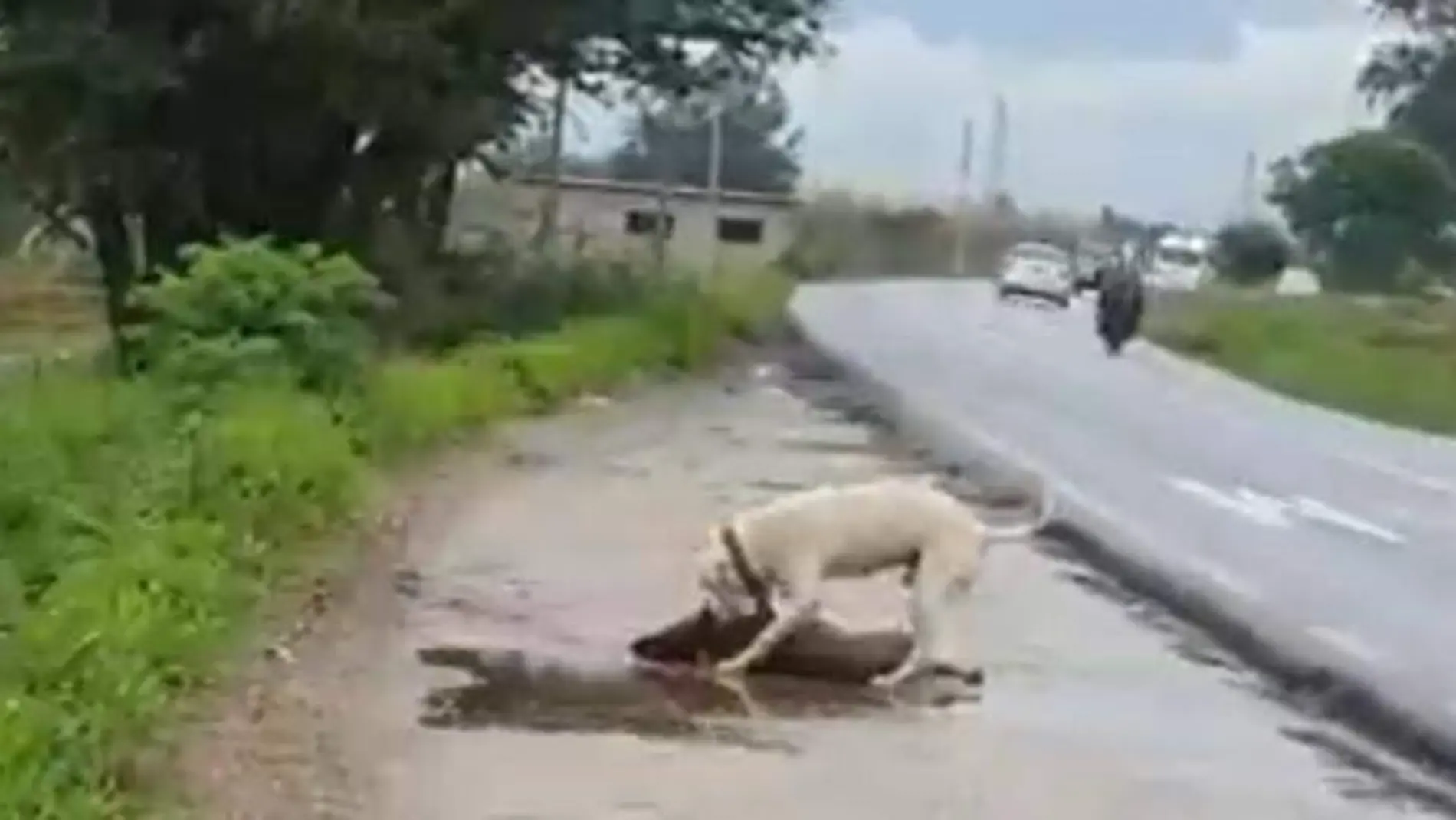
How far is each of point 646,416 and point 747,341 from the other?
17690mm

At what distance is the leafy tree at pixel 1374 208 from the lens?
82.9 meters

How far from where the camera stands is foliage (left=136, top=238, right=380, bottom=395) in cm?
2289

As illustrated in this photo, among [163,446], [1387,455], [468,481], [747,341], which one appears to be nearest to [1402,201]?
[747,341]

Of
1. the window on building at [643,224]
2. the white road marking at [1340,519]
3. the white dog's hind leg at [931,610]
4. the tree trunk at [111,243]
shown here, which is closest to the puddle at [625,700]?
the white dog's hind leg at [931,610]

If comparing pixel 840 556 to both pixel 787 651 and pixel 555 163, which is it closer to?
pixel 787 651

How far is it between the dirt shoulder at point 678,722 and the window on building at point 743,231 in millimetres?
82590

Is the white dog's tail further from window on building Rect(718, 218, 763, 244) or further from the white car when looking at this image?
window on building Rect(718, 218, 763, 244)

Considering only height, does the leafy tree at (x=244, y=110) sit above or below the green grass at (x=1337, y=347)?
above

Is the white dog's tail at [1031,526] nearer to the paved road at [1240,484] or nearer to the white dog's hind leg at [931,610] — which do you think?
the paved road at [1240,484]

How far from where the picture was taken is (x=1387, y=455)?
3250 cm

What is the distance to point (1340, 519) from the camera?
24.0 m

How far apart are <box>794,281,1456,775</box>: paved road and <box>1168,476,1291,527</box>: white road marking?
0.04 m

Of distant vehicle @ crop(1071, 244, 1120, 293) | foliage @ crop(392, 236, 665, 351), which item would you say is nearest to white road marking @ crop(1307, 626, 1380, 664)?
foliage @ crop(392, 236, 665, 351)

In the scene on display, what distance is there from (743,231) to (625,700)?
91.3 m
